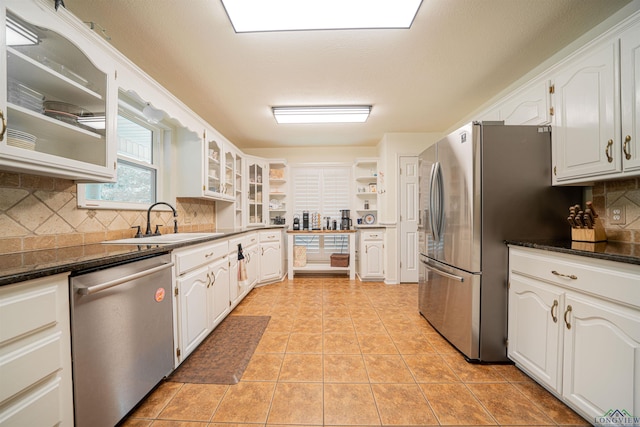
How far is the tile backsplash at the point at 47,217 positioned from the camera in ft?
4.03

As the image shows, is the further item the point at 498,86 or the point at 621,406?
the point at 498,86

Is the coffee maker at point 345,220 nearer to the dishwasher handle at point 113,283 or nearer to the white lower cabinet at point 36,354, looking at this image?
the dishwasher handle at point 113,283

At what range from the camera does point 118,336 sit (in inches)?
45.4

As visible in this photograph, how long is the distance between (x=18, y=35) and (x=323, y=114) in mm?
2402

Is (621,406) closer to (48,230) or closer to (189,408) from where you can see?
(189,408)

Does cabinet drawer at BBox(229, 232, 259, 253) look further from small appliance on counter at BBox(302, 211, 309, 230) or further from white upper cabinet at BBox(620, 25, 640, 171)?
white upper cabinet at BBox(620, 25, 640, 171)

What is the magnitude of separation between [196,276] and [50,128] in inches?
47.3

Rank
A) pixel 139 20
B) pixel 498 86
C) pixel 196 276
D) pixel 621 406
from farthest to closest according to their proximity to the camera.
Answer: pixel 498 86 → pixel 196 276 → pixel 139 20 → pixel 621 406

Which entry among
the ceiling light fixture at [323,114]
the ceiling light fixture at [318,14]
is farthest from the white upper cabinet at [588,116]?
the ceiling light fixture at [323,114]

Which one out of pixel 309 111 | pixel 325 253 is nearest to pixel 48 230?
pixel 309 111

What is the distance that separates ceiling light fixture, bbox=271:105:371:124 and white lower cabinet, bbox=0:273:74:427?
8.44ft

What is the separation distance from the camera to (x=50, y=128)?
48.7 inches

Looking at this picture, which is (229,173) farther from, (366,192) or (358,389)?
(358,389)

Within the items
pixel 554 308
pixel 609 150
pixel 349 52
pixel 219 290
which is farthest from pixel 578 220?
pixel 219 290
